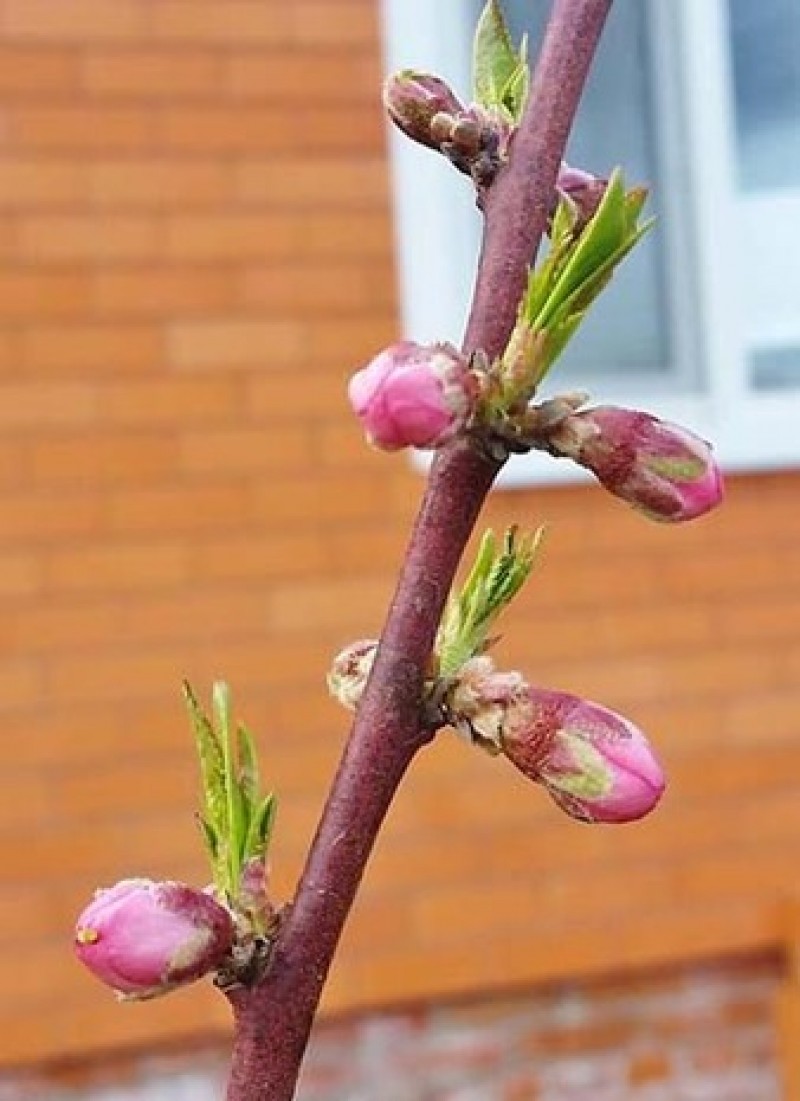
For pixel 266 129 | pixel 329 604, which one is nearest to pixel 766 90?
pixel 266 129

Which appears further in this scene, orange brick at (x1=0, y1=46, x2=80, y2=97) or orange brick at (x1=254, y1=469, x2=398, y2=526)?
orange brick at (x1=254, y1=469, x2=398, y2=526)

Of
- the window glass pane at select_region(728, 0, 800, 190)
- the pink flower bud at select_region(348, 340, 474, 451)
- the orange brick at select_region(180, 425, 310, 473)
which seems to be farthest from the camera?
the window glass pane at select_region(728, 0, 800, 190)

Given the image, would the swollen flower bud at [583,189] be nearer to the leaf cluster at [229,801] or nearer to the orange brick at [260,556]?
the leaf cluster at [229,801]

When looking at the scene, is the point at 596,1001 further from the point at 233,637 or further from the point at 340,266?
the point at 340,266

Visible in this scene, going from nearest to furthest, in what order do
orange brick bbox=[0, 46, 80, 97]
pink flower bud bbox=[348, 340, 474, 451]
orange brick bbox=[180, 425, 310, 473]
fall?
pink flower bud bbox=[348, 340, 474, 451] < orange brick bbox=[0, 46, 80, 97] < orange brick bbox=[180, 425, 310, 473]

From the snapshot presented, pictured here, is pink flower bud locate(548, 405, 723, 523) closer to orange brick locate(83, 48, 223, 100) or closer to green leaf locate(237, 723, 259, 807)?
green leaf locate(237, 723, 259, 807)

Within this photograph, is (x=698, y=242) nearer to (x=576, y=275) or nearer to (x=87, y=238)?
(x=87, y=238)

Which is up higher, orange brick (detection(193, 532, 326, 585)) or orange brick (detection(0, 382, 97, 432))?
Result: orange brick (detection(0, 382, 97, 432))

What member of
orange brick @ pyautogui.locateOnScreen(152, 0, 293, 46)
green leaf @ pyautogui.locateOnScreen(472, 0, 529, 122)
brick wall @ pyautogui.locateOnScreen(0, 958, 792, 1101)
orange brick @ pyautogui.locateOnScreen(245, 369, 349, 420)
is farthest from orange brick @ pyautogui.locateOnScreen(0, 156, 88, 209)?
green leaf @ pyautogui.locateOnScreen(472, 0, 529, 122)
